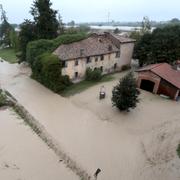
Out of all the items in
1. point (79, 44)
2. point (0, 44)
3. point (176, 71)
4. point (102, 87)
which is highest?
point (79, 44)

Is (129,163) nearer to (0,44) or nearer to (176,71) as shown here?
(176,71)

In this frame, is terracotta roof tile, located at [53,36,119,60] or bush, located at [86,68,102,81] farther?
bush, located at [86,68,102,81]

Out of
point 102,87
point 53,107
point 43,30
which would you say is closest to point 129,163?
point 53,107

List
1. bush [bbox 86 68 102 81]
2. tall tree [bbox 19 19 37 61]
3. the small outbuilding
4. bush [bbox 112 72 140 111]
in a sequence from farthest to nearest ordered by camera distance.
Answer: tall tree [bbox 19 19 37 61] < bush [bbox 86 68 102 81] < the small outbuilding < bush [bbox 112 72 140 111]

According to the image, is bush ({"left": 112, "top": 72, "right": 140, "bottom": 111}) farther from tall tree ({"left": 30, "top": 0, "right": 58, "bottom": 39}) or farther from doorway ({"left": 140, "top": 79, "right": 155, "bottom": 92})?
tall tree ({"left": 30, "top": 0, "right": 58, "bottom": 39})

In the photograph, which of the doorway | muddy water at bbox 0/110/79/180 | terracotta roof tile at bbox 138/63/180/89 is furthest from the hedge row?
terracotta roof tile at bbox 138/63/180/89

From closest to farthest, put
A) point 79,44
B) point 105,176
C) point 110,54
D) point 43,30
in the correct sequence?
point 105,176
point 79,44
point 110,54
point 43,30

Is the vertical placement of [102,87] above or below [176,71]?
below

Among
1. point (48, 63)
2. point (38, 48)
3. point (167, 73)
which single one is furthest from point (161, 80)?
point (38, 48)

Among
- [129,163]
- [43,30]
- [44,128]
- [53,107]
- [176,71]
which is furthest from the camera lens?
[43,30]
